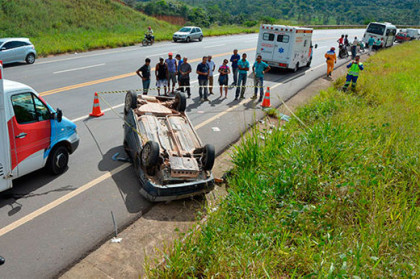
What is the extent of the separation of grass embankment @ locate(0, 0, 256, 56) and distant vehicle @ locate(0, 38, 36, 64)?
2.34 m

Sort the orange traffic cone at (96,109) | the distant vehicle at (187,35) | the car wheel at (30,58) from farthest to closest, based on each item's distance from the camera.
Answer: the distant vehicle at (187,35)
the car wheel at (30,58)
the orange traffic cone at (96,109)

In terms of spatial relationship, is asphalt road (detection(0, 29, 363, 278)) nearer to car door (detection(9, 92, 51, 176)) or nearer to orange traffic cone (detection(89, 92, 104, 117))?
orange traffic cone (detection(89, 92, 104, 117))

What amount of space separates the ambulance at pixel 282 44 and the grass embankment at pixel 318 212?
34.1ft

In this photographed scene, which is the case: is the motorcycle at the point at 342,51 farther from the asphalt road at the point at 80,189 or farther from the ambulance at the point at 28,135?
the ambulance at the point at 28,135

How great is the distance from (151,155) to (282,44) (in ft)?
48.7

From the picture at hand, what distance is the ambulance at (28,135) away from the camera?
234 inches

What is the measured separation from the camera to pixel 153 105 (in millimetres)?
8938

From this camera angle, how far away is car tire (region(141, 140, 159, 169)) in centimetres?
658

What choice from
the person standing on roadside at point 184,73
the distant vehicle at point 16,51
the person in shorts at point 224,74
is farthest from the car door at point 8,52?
the person in shorts at point 224,74

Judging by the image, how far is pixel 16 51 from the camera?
17.9 m

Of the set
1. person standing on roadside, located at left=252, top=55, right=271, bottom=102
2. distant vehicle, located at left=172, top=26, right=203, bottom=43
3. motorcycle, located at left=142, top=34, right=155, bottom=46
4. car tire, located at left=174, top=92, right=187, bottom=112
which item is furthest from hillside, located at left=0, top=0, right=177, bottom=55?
car tire, located at left=174, top=92, right=187, bottom=112

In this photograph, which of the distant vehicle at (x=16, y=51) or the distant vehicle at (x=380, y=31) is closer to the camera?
the distant vehicle at (x=16, y=51)

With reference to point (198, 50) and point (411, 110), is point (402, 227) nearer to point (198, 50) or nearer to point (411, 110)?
point (411, 110)

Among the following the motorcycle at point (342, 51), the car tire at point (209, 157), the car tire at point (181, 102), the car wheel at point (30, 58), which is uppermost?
the car tire at point (181, 102)
